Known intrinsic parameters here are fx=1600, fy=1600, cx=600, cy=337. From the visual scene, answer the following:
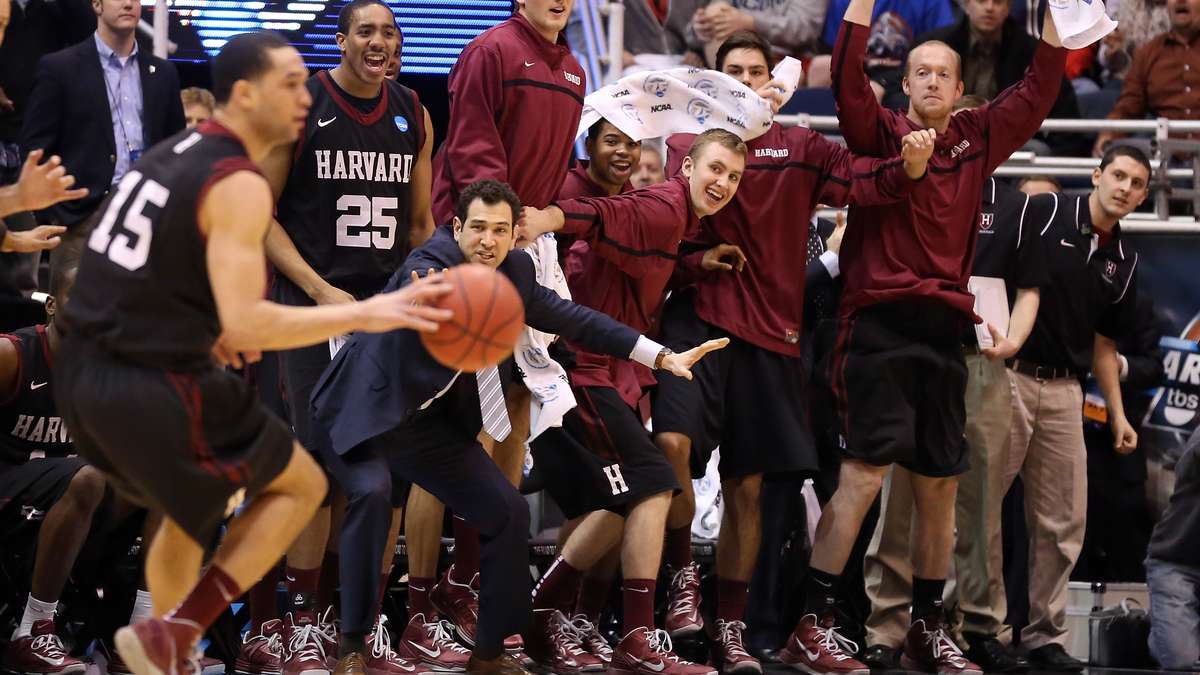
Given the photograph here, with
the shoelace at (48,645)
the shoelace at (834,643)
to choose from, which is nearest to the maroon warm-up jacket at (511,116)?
the shoelace at (834,643)

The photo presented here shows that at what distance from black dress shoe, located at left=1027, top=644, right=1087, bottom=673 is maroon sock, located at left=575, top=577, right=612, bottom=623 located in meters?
2.00

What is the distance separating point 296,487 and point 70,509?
213cm

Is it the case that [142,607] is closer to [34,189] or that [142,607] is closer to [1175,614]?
[34,189]

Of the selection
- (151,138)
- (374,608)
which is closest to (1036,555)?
(374,608)

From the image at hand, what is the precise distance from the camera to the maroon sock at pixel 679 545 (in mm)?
6809

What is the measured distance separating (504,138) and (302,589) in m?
1.91

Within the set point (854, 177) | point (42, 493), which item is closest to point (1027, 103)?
point (854, 177)

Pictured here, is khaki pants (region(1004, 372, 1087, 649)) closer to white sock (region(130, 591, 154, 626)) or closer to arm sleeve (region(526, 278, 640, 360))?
arm sleeve (region(526, 278, 640, 360))

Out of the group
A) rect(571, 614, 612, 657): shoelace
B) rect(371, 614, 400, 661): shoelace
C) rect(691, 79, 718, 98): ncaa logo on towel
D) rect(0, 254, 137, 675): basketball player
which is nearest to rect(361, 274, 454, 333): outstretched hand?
rect(371, 614, 400, 661): shoelace

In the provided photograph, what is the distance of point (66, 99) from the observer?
7582 mm

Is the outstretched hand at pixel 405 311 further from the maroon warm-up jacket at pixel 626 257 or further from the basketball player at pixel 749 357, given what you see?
the basketball player at pixel 749 357

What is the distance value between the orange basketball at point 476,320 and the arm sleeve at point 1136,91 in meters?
6.05

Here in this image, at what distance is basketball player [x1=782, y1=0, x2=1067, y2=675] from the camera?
669 cm

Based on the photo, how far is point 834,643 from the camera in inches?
260
